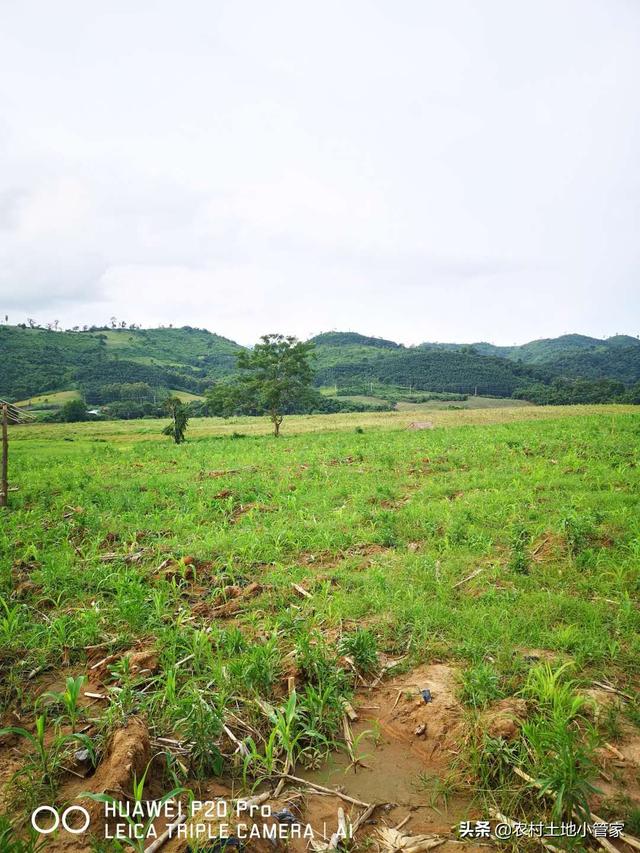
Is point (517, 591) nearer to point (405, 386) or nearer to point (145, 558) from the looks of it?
point (145, 558)

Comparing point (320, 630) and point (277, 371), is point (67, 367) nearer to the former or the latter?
point (277, 371)

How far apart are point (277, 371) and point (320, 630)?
3580cm

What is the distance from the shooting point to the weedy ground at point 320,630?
3.37 meters

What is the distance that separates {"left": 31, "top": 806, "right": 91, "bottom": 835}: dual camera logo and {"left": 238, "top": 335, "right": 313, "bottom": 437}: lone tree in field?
119 feet

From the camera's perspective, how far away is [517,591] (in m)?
5.96

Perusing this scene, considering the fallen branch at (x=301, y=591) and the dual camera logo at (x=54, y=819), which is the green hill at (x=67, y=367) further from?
the dual camera logo at (x=54, y=819)

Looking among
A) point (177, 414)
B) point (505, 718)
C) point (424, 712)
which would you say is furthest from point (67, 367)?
point (505, 718)

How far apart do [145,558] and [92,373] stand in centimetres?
15659

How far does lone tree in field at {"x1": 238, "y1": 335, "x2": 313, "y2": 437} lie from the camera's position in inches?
1550

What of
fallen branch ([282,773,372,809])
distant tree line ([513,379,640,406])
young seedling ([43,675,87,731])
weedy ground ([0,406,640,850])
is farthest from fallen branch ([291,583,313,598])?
distant tree line ([513,379,640,406])

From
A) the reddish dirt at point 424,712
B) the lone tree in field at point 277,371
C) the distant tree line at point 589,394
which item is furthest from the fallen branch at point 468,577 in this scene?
the distant tree line at point 589,394

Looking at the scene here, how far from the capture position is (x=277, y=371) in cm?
4006

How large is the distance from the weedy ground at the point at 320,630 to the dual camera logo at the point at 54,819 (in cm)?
12

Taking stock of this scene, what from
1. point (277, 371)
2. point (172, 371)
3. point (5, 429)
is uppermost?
point (172, 371)
